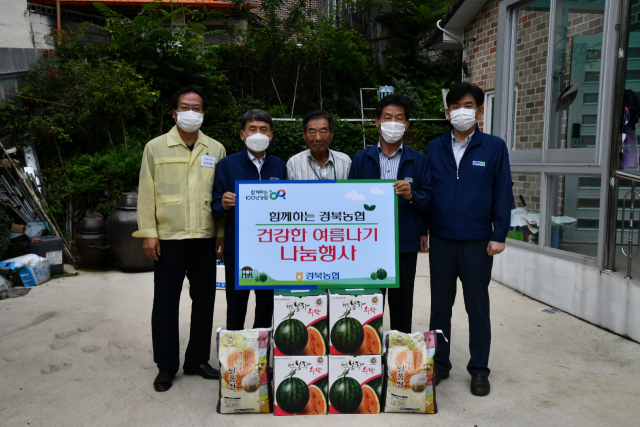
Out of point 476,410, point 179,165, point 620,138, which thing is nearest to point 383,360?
point 476,410

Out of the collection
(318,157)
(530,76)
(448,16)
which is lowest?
(318,157)

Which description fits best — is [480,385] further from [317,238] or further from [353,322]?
[317,238]

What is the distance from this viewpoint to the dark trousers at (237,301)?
3.12m

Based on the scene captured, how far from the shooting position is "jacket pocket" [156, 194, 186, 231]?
3.00 m

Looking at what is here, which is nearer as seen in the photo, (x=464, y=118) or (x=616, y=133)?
(x=464, y=118)

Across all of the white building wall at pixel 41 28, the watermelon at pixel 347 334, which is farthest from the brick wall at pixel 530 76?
the white building wall at pixel 41 28

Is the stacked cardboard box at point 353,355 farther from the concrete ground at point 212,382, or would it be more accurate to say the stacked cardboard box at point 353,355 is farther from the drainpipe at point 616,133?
the drainpipe at point 616,133

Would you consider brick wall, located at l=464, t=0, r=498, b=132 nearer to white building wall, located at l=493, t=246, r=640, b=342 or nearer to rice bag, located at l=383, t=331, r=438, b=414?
white building wall, located at l=493, t=246, r=640, b=342

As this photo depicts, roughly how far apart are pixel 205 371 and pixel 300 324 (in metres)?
0.97

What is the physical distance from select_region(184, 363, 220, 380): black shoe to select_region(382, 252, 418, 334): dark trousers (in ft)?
4.25

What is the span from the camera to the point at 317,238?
2709 mm

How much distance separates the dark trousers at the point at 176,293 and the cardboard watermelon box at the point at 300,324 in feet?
2.29

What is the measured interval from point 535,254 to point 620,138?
1585 millimetres

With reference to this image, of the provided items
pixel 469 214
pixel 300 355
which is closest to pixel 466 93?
pixel 469 214
